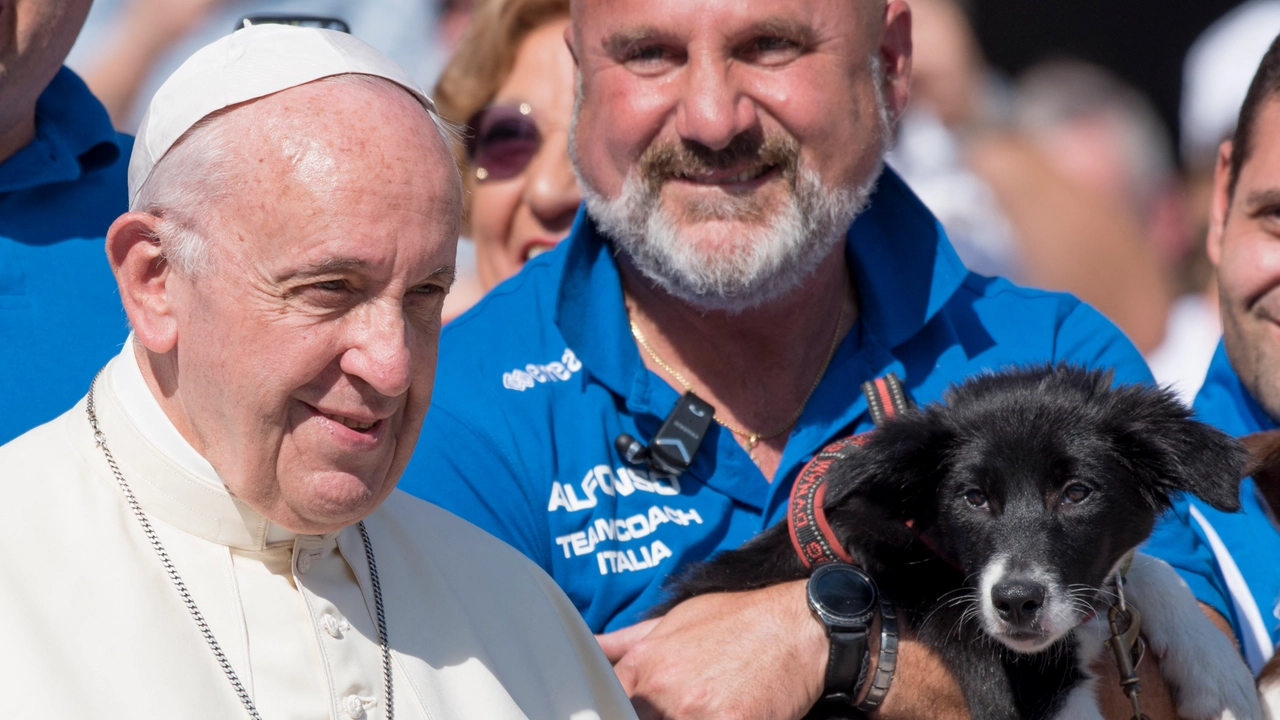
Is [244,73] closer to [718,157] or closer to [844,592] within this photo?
[718,157]

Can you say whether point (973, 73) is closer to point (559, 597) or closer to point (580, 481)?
point (580, 481)

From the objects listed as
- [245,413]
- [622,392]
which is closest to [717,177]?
[622,392]

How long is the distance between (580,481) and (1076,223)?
167 inches

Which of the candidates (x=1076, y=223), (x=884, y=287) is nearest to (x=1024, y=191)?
(x=1076, y=223)

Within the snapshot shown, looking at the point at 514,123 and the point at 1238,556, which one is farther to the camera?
the point at 514,123

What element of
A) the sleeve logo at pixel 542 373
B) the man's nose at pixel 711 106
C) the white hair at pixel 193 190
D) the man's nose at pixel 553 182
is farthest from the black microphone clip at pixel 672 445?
the man's nose at pixel 553 182

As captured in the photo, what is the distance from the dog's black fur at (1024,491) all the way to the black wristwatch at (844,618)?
0.36ft

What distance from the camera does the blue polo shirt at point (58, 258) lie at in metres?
3.07

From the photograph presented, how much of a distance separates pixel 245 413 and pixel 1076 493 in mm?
1753

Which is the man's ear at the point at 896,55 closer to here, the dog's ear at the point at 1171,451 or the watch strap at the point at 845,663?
the dog's ear at the point at 1171,451

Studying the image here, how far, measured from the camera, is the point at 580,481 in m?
3.09

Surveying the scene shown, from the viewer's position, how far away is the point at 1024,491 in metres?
2.81

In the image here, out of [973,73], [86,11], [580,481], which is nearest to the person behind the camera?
[580,481]

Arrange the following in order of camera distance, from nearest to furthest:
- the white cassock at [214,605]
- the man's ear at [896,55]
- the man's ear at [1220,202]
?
the white cassock at [214,605] → the man's ear at [896,55] → the man's ear at [1220,202]
